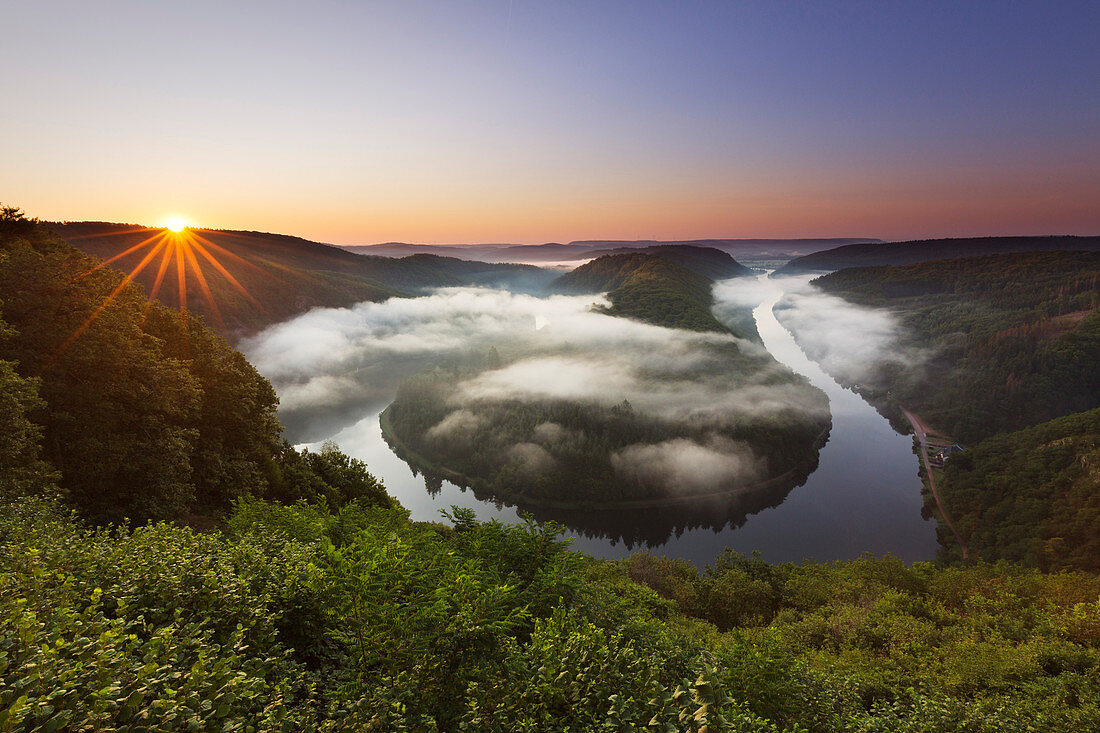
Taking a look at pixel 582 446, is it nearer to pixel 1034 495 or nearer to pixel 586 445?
pixel 586 445

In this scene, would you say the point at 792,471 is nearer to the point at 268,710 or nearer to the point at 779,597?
the point at 779,597

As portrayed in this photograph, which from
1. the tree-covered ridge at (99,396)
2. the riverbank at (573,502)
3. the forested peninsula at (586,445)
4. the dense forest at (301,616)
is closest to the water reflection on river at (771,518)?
the riverbank at (573,502)

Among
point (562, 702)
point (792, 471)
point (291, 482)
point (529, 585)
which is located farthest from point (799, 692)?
point (792, 471)

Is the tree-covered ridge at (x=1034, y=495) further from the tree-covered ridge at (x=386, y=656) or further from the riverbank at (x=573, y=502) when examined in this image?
the tree-covered ridge at (x=386, y=656)

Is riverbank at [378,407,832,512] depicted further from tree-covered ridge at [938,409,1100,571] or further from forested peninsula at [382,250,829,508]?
tree-covered ridge at [938,409,1100,571]

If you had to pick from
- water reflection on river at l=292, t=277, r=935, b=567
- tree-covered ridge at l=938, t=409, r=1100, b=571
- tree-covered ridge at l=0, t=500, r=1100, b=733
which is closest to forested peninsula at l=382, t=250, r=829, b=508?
water reflection on river at l=292, t=277, r=935, b=567

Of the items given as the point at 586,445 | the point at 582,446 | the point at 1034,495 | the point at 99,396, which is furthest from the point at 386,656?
the point at 1034,495

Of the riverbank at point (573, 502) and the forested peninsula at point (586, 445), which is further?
the forested peninsula at point (586, 445)
